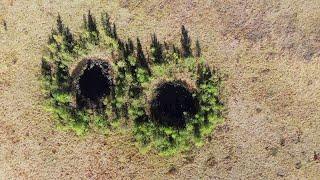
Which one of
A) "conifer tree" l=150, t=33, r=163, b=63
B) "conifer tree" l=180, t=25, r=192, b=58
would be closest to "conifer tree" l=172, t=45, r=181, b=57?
"conifer tree" l=180, t=25, r=192, b=58

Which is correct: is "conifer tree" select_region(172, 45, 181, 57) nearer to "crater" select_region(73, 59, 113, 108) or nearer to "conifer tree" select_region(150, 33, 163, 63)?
"conifer tree" select_region(150, 33, 163, 63)

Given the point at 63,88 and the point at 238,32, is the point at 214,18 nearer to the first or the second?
the point at 238,32

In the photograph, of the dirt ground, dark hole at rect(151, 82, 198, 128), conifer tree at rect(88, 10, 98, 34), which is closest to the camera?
the dirt ground

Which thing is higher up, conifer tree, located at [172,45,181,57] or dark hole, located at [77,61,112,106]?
conifer tree, located at [172,45,181,57]

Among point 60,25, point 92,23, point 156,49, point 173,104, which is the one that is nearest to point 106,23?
point 92,23

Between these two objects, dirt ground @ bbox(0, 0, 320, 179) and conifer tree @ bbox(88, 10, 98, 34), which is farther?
conifer tree @ bbox(88, 10, 98, 34)

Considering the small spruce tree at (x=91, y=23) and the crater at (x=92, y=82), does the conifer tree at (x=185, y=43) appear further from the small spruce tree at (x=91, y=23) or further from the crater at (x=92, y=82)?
the small spruce tree at (x=91, y=23)

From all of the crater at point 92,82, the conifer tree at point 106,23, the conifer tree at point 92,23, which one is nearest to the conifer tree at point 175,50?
the conifer tree at point 106,23

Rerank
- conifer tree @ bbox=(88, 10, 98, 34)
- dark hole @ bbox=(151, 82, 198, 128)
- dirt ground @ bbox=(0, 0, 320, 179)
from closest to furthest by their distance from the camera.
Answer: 1. dirt ground @ bbox=(0, 0, 320, 179)
2. conifer tree @ bbox=(88, 10, 98, 34)
3. dark hole @ bbox=(151, 82, 198, 128)

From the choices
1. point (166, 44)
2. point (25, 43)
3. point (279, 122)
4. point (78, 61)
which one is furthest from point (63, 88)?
point (279, 122)
